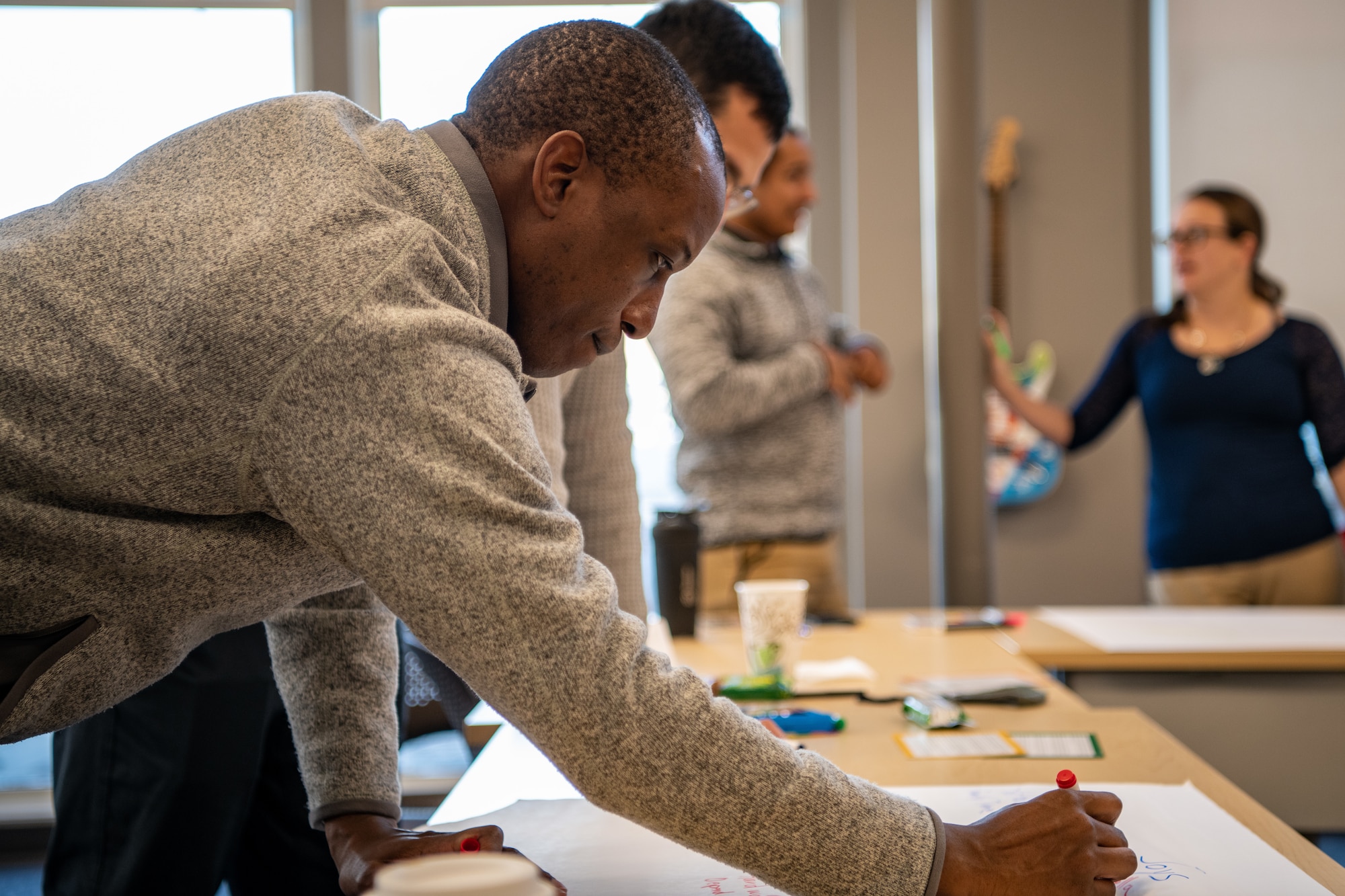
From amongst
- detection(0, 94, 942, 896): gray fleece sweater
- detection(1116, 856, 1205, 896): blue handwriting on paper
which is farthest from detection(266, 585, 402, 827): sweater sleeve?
detection(1116, 856, 1205, 896): blue handwriting on paper

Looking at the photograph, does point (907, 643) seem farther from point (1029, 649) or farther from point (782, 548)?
point (782, 548)

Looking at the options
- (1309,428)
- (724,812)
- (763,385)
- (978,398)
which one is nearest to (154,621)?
(724,812)

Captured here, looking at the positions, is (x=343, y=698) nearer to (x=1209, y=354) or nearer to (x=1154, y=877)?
(x=1154, y=877)

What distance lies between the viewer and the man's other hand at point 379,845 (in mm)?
770

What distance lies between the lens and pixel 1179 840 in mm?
873

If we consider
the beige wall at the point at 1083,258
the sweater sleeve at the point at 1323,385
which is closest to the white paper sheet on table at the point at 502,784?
the sweater sleeve at the point at 1323,385

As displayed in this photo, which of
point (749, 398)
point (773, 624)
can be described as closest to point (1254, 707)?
point (773, 624)

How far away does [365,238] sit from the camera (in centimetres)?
62

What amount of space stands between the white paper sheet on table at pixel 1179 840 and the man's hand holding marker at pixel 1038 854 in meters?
0.07

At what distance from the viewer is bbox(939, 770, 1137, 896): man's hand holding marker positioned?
2.27 feet

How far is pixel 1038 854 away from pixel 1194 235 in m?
2.25

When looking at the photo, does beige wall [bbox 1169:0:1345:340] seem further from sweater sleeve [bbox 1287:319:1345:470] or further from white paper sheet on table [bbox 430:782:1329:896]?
white paper sheet on table [bbox 430:782:1329:896]

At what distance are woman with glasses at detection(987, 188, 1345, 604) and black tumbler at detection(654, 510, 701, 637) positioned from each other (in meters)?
1.06

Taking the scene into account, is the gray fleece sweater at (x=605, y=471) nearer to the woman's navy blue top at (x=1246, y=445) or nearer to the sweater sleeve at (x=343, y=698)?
the sweater sleeve at (x=343, y=698)
